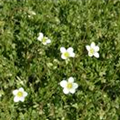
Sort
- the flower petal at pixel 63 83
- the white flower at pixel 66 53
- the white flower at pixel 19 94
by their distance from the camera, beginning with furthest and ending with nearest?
the white flower at pixel 66 53 → the flower petal at pixel 63 83 → the white flower at pixel 19 94

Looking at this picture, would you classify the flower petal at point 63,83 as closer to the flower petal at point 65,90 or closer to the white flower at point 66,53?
the flower petal at point 65,90

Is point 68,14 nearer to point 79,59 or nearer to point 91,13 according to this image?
point 91,13

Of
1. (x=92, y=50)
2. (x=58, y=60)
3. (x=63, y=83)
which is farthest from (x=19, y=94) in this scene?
(x=92, y=50)

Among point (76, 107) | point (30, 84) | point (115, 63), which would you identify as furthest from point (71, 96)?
point (115, 63)

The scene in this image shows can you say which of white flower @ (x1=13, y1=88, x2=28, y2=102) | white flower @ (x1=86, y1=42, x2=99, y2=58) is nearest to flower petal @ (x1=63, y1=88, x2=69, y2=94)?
white flower @ (x1=13, y1=88, x2=28, y2=102)

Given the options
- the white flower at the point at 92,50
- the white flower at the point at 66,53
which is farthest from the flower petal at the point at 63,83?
the white flower at the point at 92,50

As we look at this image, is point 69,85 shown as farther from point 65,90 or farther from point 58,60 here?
point 58,60
